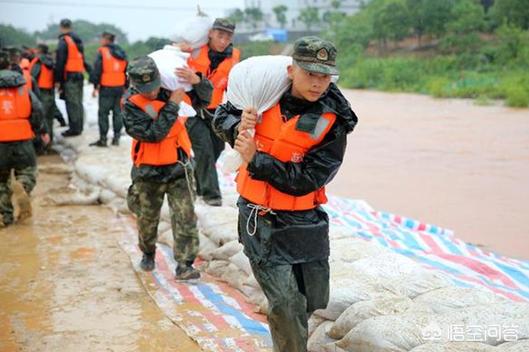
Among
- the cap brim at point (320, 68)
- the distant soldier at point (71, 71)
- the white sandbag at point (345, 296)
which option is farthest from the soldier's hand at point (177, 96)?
the distant soldier at point (71, 71)

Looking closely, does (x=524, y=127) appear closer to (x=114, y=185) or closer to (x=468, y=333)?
(x=114, y=185)

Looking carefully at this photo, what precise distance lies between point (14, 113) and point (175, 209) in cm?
215

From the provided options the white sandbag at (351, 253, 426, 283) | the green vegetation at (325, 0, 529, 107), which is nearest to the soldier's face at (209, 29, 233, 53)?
the white sandbag at (351, 253, 426, 283)

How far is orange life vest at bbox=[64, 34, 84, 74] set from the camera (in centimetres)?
855

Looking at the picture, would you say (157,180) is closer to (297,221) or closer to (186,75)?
(186,75)

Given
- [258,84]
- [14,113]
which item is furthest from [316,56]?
[14,113]

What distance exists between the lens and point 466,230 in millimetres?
5754

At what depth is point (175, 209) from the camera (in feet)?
13.3

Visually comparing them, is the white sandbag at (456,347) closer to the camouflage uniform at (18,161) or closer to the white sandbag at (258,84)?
the white sandbag at (258,84)

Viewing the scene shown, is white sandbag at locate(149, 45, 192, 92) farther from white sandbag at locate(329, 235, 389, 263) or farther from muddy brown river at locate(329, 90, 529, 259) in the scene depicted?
muddy brown river at locate(329, 90, 529, 259)

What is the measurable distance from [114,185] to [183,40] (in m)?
2.14

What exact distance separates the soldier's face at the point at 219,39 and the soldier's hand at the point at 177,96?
2.92 ft

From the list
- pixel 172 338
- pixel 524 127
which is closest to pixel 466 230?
pixel 172 338

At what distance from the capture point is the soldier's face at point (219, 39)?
4676 mm
